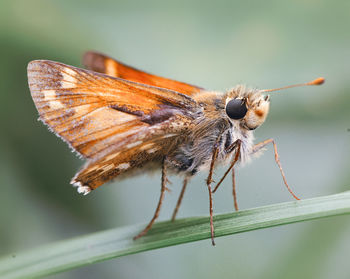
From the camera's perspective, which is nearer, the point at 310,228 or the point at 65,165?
the point at 310,228

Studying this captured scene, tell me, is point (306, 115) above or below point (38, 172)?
above

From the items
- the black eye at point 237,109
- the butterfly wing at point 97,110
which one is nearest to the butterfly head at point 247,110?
the black eye at point 237,109

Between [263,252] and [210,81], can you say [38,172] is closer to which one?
[210,81]

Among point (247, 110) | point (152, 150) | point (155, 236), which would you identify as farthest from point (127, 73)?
point (155, 236)

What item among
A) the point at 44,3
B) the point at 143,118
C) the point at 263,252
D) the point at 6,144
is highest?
the point at 44,3

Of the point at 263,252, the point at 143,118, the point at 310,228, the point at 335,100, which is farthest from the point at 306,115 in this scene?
the point at 143,118

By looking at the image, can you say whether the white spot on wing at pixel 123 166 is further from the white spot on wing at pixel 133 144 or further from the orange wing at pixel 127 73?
the orange wing at pixel 127 73
